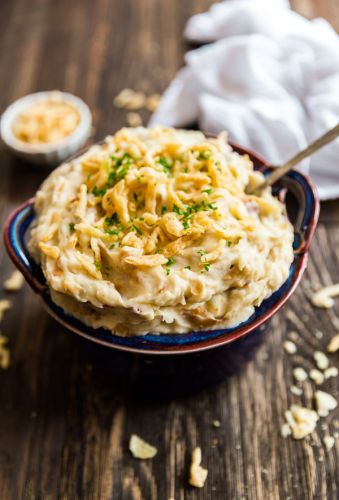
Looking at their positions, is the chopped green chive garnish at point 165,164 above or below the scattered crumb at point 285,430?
above

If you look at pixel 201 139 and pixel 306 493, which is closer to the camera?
pixel 306 493

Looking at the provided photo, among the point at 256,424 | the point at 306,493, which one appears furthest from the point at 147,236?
the point at 306,493

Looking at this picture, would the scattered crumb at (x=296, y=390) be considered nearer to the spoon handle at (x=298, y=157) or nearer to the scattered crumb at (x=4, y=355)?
the spoon handle at (x=298, y=157)

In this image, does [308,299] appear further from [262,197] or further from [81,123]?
[81,123]

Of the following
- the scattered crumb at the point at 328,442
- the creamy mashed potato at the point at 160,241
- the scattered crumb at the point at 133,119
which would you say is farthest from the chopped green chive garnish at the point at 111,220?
the scattered crumb at the point at 133,119

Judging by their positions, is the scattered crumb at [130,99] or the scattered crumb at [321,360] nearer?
the scattered crumb at [321,360]

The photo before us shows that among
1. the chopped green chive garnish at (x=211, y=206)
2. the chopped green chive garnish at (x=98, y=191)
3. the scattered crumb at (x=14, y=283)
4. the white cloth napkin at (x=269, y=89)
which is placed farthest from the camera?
the white cloth napkin at (x=269, y=89)
